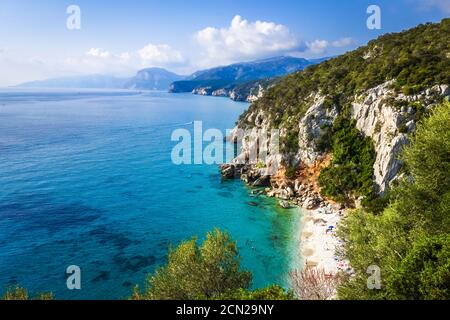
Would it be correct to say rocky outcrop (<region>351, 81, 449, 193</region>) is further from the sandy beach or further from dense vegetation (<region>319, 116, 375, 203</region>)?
the sandy beach

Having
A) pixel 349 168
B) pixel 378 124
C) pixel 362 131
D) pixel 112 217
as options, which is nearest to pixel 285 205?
pixel 349 168

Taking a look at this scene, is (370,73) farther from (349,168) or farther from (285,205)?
(285,205)

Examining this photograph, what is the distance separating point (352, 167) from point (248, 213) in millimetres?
19553

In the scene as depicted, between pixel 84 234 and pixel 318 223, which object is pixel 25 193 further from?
pixel 318 223

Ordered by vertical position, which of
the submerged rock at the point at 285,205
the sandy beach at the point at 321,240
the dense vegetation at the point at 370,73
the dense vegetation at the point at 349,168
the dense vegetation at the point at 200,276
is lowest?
the sandy beach at the point at 321,240

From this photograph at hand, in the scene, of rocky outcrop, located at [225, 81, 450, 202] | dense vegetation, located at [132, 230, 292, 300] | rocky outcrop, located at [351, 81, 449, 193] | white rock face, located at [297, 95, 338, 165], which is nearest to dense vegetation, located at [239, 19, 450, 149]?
white rock face, located at [297, 95, 338, 165]

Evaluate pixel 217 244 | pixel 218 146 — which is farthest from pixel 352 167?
pixel 218 146

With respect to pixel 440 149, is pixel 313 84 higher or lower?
higher

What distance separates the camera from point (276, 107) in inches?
3356

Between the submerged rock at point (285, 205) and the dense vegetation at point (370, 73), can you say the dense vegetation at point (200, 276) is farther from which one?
the dense vegetation at point (370, 73)

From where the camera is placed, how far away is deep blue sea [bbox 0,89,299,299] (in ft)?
134

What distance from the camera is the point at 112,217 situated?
56562 mm

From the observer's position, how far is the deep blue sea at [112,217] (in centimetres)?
4097

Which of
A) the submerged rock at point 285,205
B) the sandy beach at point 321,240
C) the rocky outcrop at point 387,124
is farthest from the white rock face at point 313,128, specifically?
the sandy beach at point 321,240
